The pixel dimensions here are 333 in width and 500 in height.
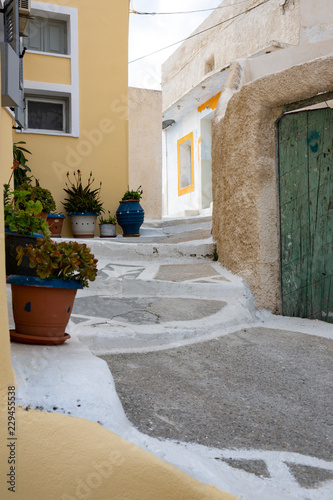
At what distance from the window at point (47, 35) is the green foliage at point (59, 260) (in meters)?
6.47

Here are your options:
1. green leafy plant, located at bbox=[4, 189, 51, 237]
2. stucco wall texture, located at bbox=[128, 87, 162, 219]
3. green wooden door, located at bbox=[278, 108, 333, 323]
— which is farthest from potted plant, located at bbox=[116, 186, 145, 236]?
green leafy plant, located at bbox=[4, 189, 51, 237]

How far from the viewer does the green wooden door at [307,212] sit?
12.6 ft

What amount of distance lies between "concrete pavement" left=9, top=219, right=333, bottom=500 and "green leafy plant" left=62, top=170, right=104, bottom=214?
321cm

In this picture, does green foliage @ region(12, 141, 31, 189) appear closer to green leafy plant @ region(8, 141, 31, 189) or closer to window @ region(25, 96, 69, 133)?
green leafy plant @ region(8, 141, 31, 189)

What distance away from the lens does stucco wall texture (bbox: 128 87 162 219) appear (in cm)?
1035

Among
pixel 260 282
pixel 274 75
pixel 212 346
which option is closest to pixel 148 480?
pixel 212 346

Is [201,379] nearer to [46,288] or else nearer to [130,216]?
[46,288]

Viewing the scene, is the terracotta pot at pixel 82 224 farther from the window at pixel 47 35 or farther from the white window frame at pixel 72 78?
the window at pixel 47 35

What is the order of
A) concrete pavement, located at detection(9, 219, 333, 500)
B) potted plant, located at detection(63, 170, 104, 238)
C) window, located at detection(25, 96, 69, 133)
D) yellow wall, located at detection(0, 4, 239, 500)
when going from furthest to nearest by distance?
window, located at detection(25, 96, 69, 133)
potted plant, located at detection(63, 170, 104, 238)
concrete pavement, located at detection(9, 219, 333, 500)
yellow wall, located at detection(0, 4, 239, 500)

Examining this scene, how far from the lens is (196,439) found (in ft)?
6.10

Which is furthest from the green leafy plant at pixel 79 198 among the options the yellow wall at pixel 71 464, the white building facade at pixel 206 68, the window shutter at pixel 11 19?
the yellow wall at pixel 71 464

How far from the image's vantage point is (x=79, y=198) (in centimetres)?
743

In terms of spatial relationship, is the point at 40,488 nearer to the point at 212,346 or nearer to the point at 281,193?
the point at 212,346

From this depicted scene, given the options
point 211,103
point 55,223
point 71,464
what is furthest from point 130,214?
point 71,464
